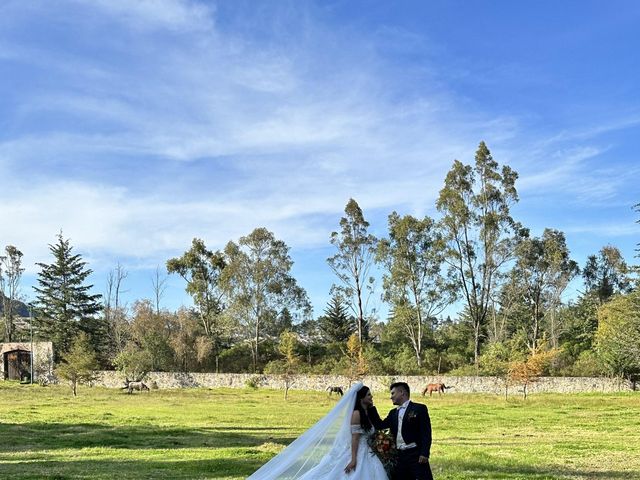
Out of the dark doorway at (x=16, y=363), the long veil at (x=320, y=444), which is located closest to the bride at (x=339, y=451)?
the long veil at (x=320, y=444)

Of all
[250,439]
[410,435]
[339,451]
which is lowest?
[250,439]

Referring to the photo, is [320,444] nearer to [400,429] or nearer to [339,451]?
[339,451]

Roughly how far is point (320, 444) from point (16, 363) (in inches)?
2632

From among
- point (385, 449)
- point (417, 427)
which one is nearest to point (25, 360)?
point (385, 449)

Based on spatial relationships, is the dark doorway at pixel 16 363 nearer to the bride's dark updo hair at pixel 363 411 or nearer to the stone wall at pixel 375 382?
the stone wall at pixel 375 382

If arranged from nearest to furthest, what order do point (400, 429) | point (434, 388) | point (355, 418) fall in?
point (400, 429), point (355, 418), point (434, 388)

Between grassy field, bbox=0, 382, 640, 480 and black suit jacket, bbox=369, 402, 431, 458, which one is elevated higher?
black suit jacket, bbox=369, 402, 431, 458

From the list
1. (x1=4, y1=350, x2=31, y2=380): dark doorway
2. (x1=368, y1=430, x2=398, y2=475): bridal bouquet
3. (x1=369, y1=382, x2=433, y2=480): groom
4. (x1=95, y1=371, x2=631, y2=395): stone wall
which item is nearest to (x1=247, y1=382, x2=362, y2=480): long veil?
(x1=368, y1=430, x2=398, y2=475): bridal bouquet

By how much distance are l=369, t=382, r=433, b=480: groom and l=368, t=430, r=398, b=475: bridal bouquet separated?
0.08 m

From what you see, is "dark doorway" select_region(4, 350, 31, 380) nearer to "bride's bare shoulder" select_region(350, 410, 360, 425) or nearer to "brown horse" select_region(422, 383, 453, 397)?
"brown horse" select_region(422, 383, 453, 397)

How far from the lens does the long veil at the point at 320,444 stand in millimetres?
8508

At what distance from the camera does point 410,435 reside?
777 centimetres

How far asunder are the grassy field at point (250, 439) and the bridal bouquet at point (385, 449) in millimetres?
4280

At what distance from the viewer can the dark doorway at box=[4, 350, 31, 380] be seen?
216 feet
